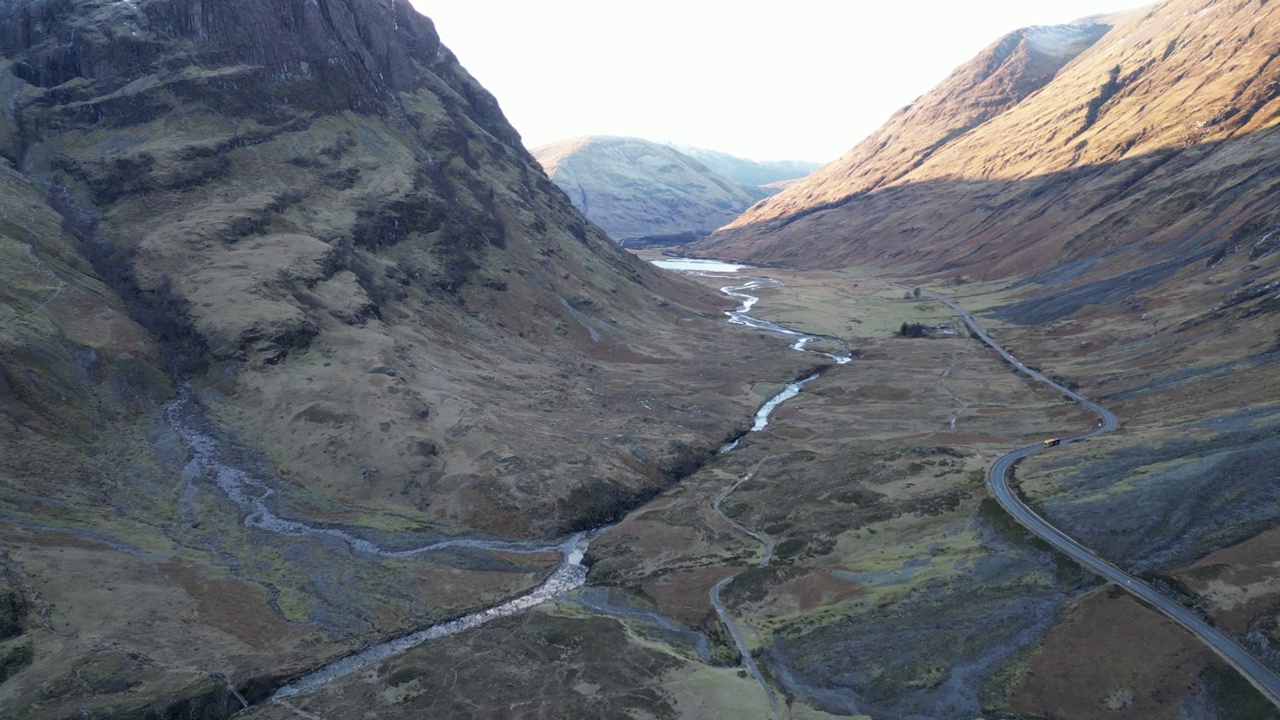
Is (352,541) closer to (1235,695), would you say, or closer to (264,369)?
(264,369)

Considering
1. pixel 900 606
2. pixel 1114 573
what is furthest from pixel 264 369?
pixel 1114 573

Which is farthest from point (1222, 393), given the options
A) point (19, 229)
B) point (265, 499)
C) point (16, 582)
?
point (19, 229)

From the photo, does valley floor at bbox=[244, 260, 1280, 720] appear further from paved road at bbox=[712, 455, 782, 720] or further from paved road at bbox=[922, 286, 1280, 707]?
paved road at bbox=[922, 286, 1280, 707]

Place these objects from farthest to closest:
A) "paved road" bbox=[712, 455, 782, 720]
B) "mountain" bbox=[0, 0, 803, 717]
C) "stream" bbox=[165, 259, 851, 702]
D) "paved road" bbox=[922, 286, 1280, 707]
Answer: "stream" bbox=[165, 259, 851, 702], "mountain" bbox=[0, 0, 803, 717], "paved road" bbox=[712, 455, 782, 720], "paved road" bbox=[922, 286, 1280, 707]

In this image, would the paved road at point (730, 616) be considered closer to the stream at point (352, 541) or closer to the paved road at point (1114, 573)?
the stream at point (352, 541)

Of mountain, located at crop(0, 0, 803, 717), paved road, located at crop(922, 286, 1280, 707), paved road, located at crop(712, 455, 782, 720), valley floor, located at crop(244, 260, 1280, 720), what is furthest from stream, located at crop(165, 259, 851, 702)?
paved road, located at crop(922, 286, 1280, 707)

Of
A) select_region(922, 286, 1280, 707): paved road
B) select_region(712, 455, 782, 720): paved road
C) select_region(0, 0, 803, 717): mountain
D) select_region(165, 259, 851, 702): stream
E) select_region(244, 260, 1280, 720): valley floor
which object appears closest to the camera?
select_region(922, 286, 1280, 707): paved road
